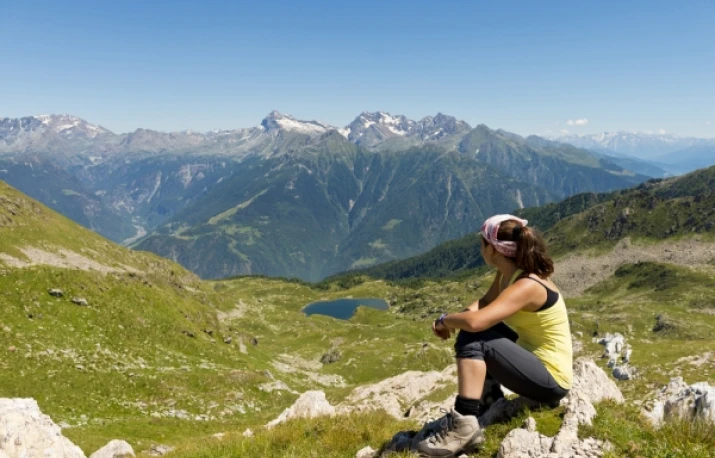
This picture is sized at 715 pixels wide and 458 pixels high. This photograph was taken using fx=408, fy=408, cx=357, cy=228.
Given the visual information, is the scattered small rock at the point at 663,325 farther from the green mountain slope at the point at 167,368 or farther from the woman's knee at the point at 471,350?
the woman's knee at the point at 471,350

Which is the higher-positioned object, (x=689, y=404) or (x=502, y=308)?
(x=502, y=308)

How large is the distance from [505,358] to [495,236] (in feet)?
8.31

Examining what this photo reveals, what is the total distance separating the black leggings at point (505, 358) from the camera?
8.33 metres

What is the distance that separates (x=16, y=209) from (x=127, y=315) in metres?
43.5

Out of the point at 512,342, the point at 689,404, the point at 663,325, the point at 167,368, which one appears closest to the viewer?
the point at 512,342

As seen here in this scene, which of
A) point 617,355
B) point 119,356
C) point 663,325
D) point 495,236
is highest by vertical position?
point 495,236

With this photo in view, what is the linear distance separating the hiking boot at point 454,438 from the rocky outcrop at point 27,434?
14.5 meters

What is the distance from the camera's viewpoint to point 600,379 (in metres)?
11.9

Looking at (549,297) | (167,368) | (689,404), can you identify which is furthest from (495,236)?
(167,368)

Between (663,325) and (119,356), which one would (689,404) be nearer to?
(119,356)

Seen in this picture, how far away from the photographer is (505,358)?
834 cm

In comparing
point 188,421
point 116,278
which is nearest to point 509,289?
point 188,421

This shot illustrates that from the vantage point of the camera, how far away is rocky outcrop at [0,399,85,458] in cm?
1448

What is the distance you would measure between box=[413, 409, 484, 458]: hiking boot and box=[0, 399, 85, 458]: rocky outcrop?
14.5 meters
